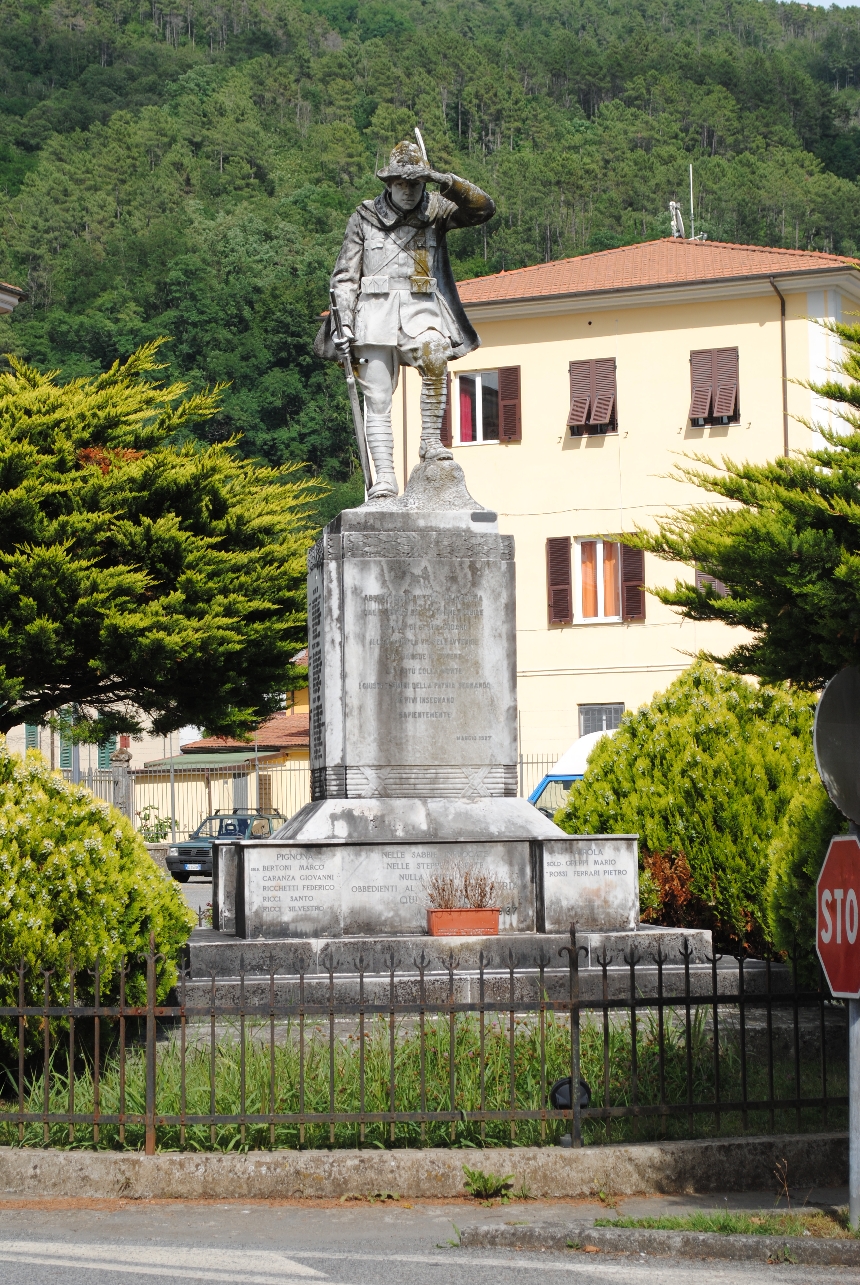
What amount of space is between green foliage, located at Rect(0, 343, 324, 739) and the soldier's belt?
11.2m

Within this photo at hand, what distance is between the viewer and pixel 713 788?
12977 mm

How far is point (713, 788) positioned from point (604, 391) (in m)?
26.1

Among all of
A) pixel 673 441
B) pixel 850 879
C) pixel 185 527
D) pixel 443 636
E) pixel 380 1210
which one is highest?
pixel 673 441

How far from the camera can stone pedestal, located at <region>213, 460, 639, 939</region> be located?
36.5ft

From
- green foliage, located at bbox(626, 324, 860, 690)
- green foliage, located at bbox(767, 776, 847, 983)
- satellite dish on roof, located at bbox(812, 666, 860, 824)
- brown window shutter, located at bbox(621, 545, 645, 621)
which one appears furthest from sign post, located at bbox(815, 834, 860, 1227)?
brown window shutter, located at bbox(621, 545, 645, 621)

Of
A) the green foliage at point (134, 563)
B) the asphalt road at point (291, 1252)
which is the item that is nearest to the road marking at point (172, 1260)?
the asphalt road at point (291, 1252)

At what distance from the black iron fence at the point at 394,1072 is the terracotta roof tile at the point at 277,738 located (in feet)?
124

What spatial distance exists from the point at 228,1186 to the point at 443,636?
201 inches

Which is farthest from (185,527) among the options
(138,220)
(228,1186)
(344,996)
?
(138,220)

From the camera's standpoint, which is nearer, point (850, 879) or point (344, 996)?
point (850, 879)

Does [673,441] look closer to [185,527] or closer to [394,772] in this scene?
[185,527]

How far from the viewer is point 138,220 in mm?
92500

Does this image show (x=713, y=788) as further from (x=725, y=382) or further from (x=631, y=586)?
(x=725, y=382)

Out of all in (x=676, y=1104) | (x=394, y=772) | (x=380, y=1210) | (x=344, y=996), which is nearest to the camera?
(x=380, y=1210)
